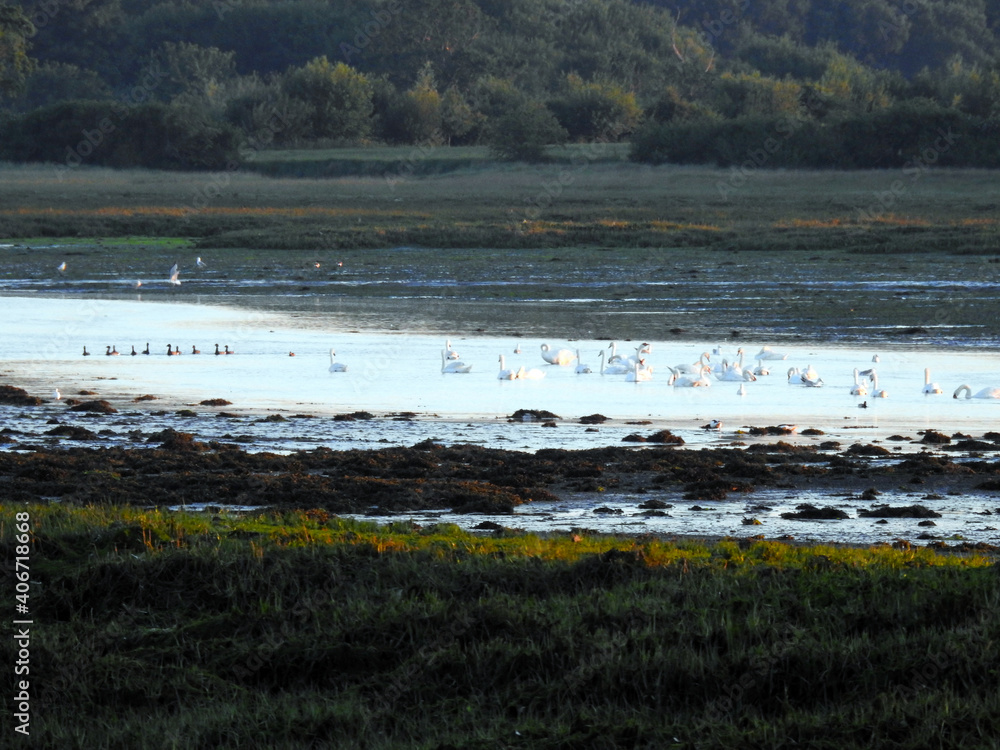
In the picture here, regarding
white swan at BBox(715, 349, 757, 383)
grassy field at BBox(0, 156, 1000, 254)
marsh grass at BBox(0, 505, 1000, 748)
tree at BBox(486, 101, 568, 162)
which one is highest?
tree at BBox(486, 101, 568, 162)

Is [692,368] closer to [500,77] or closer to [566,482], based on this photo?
[566,482]

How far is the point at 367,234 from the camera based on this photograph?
40.2 meters

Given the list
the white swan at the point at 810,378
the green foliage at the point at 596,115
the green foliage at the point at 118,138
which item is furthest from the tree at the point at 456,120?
the white swan at the point at 810,378

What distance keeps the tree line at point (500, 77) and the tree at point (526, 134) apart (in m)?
0.09

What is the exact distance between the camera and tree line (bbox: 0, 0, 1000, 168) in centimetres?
5888

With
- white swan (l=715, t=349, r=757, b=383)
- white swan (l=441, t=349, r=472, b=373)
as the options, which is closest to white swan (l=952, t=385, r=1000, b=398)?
white swan (l=715, t=349, r=757, b=383)

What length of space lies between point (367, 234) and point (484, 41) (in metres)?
52.0

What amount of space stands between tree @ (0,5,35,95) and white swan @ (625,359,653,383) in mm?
55230

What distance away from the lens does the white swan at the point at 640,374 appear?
16906mm

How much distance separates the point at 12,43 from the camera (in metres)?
65.6

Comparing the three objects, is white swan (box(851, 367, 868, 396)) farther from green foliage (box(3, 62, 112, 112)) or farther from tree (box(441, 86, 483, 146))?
green foliage (box(3, 62, 112, 112))

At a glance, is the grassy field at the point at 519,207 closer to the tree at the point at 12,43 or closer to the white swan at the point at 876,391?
the tree at the point at 12,43

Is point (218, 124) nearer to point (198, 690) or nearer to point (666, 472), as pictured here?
point (666, 472)

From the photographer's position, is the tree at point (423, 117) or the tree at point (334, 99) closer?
the tree at point (334, 99)
